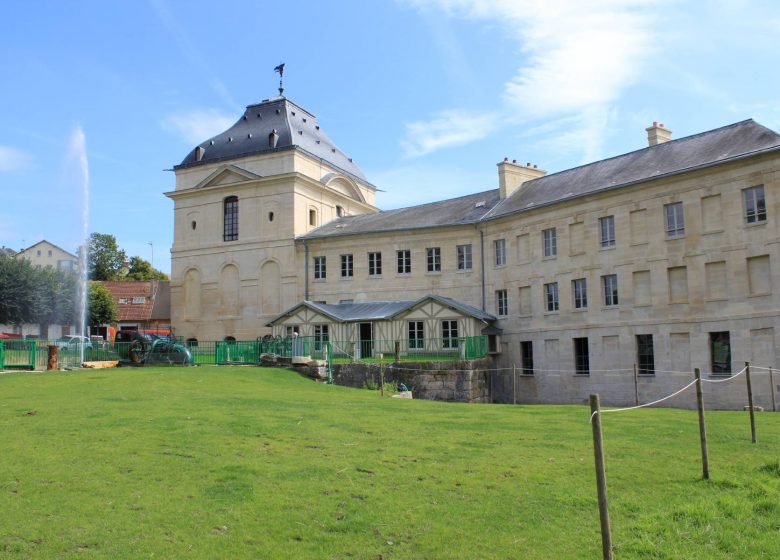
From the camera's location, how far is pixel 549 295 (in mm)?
35500

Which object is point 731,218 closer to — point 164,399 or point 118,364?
point 164,399

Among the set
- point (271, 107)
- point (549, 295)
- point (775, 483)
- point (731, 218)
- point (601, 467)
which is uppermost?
point (271, 107)

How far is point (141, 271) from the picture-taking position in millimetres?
83688

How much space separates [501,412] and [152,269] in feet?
245

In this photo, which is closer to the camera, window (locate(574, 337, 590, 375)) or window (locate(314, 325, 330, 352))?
window (locate(574, 337, 590, 375))

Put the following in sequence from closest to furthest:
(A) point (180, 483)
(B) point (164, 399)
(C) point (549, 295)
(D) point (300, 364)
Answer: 1. (A) point (180, 483)
2. (B) point (164, 399)
3. (D) point (300, 364)
4. (C) point (549, 295)

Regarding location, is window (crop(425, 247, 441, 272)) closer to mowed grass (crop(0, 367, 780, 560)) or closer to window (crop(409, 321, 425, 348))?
window (crop(409, 321, 425, 348))

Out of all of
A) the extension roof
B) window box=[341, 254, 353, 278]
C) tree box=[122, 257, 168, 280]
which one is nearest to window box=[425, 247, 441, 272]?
the extension roof

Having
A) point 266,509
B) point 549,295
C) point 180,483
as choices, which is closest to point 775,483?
point 266,509

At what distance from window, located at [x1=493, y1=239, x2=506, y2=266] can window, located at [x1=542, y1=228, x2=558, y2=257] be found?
2892mm

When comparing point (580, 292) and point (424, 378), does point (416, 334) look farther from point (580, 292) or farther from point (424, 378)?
point (580, 292)

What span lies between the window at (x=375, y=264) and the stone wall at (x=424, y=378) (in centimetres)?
1335

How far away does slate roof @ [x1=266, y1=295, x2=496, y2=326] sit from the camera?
122ft

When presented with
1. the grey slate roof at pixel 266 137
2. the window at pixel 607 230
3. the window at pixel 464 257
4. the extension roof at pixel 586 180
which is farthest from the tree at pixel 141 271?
the window at pixel 607 230
